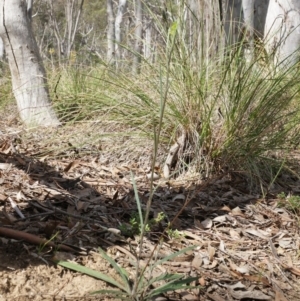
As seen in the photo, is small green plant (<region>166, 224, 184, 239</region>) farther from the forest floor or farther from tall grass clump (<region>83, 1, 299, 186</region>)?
tall grass clump (<region>83, 1, 299, 186</region>)

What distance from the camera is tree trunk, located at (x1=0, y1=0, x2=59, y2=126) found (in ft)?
10.8

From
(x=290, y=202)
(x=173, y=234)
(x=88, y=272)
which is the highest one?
(x=88, y=272)

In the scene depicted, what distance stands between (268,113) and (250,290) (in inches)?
54.4

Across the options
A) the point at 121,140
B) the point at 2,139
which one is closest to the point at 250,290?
the point at 121,140

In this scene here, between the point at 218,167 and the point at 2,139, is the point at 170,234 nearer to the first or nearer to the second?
the point at 218,167

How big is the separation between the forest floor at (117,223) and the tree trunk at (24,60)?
30cm

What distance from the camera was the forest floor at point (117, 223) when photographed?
1.55 m

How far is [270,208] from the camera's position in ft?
8.17

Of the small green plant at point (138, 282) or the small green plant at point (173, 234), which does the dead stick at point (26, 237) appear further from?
the small green plant at point (173, 234)

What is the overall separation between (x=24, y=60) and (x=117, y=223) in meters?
1.91

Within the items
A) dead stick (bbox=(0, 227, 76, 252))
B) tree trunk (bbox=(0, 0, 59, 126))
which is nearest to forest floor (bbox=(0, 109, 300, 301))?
dead stick (bbox=(0, 227, 76, 252))

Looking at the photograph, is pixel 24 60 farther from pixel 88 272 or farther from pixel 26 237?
pixel 88 272

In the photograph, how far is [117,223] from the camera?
6.57 feet

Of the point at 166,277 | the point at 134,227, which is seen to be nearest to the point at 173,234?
the point at 134,227
